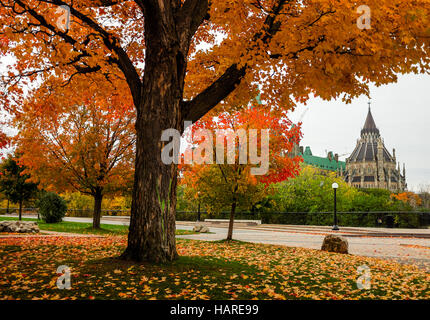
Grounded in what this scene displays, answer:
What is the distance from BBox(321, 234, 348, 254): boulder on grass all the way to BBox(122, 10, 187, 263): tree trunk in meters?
7.55

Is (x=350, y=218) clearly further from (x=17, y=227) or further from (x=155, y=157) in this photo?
(x=155, y=157)

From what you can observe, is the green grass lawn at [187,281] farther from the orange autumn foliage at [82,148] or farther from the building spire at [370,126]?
the building spire at [370,126]

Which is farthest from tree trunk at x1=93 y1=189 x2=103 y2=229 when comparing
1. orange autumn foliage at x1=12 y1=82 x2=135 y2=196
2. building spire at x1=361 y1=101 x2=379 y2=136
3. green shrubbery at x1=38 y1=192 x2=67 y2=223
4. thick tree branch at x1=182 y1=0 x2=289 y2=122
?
building spire at x1=361 y1=101 x2=379 y2=136

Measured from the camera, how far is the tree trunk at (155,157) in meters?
6.18

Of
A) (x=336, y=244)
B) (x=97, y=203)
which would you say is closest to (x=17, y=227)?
(x=97, y=203)

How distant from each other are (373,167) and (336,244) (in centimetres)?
11057

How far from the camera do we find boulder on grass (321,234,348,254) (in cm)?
1186

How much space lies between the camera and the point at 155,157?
6.29m

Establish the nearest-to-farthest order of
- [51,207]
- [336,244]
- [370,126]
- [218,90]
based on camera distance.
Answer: [218,90]
[336,244]
[51,207]
[370,126]

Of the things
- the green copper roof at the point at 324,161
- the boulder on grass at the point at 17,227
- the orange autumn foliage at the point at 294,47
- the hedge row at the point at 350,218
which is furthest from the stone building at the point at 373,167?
the orange autumn foliage at the point at 294,47

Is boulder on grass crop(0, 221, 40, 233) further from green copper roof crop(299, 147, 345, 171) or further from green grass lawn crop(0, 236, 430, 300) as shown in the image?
green copper roof crop(299, 147, 345, 171)

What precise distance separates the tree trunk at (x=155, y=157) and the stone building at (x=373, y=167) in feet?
352

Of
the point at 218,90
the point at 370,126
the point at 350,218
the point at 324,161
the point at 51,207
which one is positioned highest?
the point at 370,126
